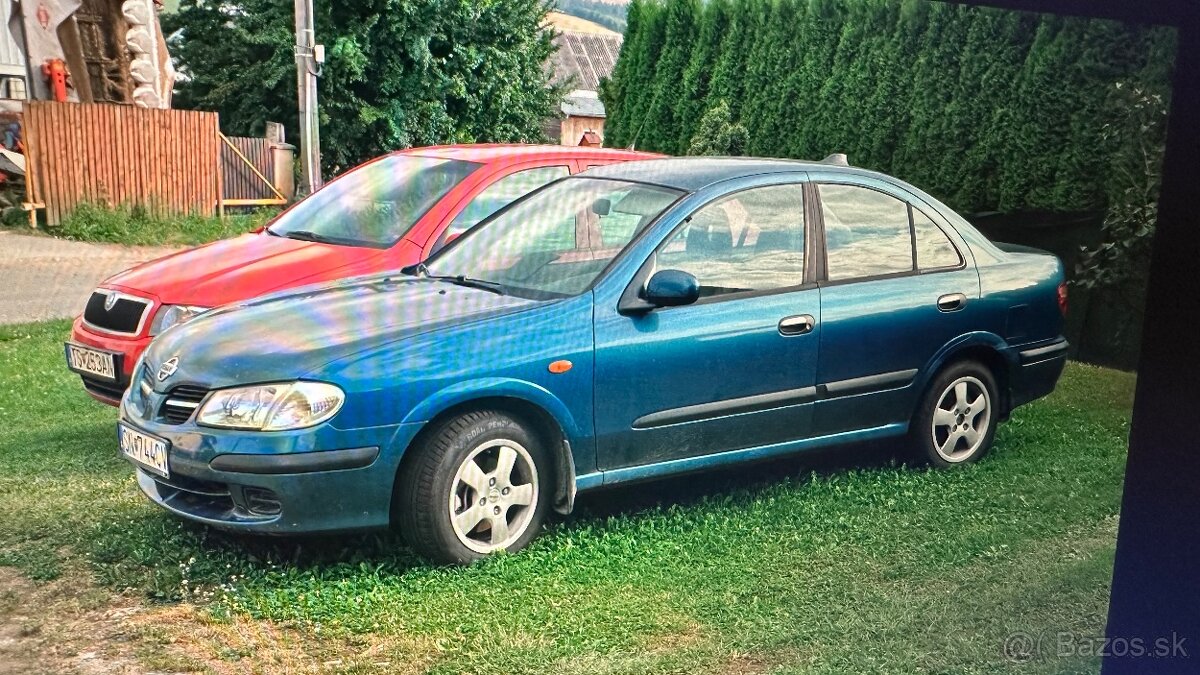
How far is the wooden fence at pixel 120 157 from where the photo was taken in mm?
4000

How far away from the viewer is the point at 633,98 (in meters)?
2.89

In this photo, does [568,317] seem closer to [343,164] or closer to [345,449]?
[345,449]

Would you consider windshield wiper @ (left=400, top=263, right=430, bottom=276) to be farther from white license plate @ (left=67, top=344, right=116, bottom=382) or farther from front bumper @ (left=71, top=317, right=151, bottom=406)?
white license plate @ (left=67, top=344, right=116, bottom=382)

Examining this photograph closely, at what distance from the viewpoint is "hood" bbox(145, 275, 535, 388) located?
2.35 metres

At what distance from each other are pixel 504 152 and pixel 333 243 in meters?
0.66

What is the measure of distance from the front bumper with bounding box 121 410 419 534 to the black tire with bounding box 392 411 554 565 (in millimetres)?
49

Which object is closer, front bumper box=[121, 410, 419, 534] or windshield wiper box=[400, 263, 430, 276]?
front bumper box=[121, 410, 419, 534]

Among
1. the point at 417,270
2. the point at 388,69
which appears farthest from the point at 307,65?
the point at 417,270

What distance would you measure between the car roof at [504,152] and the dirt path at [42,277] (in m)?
2.15

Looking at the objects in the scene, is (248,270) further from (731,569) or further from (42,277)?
(42,277)

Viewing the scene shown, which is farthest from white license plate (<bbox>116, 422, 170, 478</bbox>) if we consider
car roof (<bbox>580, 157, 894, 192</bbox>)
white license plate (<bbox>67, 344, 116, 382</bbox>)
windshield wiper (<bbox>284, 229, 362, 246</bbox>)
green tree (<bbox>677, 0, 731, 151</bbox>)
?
green tree (<bbox>677, 0, 731, 151</bbox>)

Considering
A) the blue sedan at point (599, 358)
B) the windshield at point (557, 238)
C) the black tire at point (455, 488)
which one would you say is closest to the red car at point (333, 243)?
the windshield at point (557, 238)

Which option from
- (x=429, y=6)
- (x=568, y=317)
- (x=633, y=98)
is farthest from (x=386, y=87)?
(x=568, y=317)

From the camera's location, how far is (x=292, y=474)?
2277 millimetres
